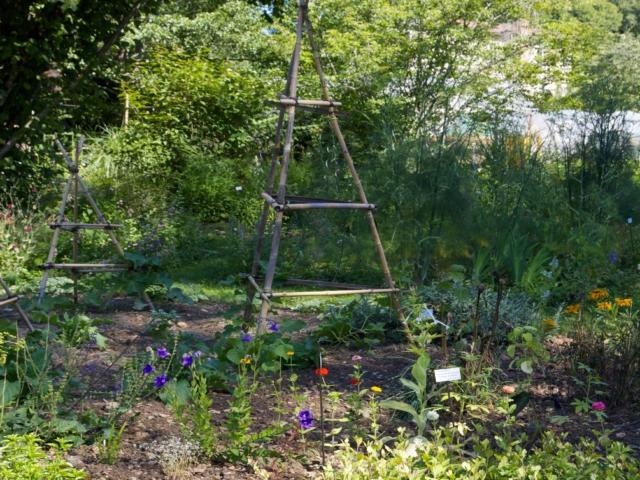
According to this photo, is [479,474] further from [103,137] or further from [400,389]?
[103,137]

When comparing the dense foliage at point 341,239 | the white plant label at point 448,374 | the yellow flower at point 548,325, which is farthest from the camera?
the yellow flower at point 548,325

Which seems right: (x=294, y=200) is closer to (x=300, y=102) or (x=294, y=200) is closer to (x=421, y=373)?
(x=300, y=102)

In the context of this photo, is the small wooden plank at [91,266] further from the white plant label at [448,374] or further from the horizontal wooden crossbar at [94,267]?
the white plant label at [448,374]

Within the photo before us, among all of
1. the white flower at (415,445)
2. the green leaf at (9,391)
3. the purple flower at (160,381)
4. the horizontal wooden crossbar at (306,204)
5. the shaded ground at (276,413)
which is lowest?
the shaded ground at (276,413)

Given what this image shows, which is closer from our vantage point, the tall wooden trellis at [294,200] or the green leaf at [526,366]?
the green leaf at [526,366]

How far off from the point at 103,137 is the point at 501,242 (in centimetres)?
687

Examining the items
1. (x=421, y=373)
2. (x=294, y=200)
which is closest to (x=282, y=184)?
(x=294, y=200)

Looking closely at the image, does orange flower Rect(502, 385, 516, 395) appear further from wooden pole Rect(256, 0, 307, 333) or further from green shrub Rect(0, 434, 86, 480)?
green shrub Rect(0, 434, 86, 480)

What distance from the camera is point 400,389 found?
4.25m

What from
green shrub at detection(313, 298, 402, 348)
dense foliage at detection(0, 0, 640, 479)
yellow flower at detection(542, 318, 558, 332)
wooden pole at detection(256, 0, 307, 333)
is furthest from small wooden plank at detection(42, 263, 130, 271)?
yellow flower at detection(542, 318, 558, 332)

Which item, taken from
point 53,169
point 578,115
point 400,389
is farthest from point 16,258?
point 578,115

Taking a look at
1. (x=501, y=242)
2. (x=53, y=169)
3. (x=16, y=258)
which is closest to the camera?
(x=501, y=242)

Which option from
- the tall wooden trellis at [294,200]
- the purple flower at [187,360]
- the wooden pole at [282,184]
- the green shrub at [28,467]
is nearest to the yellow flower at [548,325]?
the tall wooden trellis at [294,200]

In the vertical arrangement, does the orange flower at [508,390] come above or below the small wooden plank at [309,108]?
below
